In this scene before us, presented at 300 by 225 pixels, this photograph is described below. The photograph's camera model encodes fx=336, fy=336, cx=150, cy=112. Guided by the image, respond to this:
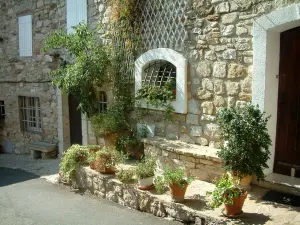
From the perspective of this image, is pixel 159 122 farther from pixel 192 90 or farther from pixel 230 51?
pixel 230 51

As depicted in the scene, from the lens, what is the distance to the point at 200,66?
5.68 metres

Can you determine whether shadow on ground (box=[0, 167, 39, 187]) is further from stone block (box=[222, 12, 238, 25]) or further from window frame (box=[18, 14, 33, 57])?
stone block (box=[222, 12, 238, 25])

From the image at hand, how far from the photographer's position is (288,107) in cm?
497

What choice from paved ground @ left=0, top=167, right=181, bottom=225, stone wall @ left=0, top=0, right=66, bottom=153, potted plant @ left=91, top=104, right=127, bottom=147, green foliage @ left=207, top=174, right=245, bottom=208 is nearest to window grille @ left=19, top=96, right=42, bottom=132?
stone wall @ left=0, top=0, right=66, bottom=153

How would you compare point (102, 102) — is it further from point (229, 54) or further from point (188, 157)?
point (229, 54)

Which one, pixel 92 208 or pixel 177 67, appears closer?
pixel 92 208

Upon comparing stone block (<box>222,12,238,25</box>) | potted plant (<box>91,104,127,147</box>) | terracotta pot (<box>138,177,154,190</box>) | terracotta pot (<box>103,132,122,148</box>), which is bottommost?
terracotta pot (<box>138,177,154,190</box>)

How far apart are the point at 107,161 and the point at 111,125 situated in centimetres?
113

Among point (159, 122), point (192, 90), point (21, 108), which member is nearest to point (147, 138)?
point (159, 122)

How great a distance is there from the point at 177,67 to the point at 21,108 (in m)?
6.61

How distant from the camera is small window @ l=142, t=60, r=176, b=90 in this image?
6281 millimetres

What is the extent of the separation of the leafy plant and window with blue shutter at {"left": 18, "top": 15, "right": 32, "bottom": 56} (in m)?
4.00

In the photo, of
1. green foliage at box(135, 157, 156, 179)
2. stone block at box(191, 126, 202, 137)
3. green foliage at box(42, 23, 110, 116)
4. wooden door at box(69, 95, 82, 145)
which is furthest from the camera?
wooden door at box(69, 95, 82, 145)

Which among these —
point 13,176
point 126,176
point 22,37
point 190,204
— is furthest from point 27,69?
point 190,204
